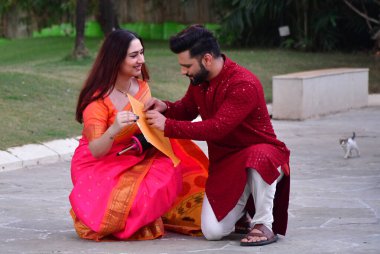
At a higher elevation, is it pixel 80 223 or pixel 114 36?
pixel 114 36

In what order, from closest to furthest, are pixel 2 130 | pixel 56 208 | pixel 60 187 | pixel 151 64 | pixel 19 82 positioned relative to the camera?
pixel 56 208
pixel 60 187
pixel 2 130
pixel 19 82
pixel 151 64

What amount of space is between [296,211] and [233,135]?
1.47 m

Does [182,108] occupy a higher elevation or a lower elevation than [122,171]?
higher

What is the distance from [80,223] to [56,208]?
1328 millimetres

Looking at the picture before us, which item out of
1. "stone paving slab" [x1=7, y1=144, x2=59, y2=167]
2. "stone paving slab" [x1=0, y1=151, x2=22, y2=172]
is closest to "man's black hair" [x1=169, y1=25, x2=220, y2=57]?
"stone paving slab" [x1=0, y1=151, x2=22, y2=172]

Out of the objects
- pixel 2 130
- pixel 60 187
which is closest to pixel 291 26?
pixel 2 130

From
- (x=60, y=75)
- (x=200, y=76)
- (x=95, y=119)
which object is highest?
(x=200, y=76)

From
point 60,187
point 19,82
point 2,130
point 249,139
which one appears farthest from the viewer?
point 19,82

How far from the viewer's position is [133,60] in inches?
259

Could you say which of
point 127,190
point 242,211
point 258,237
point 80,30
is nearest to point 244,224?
point 242,211

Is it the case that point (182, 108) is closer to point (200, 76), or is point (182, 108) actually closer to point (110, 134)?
point (200, 76)

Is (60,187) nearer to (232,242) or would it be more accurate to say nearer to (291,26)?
(232,242)

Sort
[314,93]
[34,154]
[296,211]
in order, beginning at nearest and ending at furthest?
[296,211] < [34,154] < [314,93]

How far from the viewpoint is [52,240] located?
655 cm
